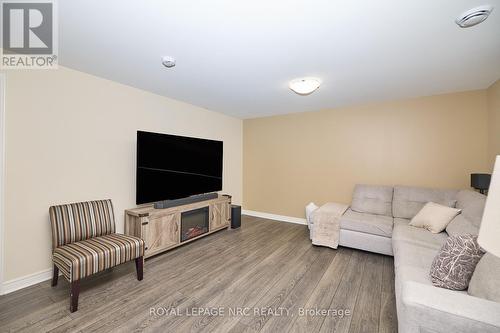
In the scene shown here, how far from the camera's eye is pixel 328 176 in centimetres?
423

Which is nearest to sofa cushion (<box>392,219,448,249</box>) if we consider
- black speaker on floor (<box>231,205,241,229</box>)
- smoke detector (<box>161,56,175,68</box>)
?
black speaker on floor (<box>231,205,241,229</box>)

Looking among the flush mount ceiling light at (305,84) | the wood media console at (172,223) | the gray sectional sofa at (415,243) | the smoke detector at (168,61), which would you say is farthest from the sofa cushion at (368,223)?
the smoke detector at (168,61)

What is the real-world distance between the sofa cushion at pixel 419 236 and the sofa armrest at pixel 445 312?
46.9 inches

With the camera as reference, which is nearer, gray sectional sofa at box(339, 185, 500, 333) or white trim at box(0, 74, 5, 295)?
gray sectional sofa at box(339, 185, 500, 333)

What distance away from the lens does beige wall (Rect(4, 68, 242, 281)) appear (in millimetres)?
2092

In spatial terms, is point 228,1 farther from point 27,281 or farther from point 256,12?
point 27,281

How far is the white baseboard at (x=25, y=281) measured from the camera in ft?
6.70

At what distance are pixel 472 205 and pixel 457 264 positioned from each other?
4.70 ft

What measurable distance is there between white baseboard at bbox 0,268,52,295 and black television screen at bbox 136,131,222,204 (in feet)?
3.72

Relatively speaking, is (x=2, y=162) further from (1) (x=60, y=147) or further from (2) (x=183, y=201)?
(2) (x=183, y=201)

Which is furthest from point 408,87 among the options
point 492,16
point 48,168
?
point 48,168

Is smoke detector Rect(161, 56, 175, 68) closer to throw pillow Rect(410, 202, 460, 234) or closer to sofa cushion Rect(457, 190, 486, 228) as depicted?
sofa cushion Rect(457, 190, 486, 228)

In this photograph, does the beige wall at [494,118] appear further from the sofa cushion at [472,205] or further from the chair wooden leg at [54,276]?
the chair wooden leg at [54,276]

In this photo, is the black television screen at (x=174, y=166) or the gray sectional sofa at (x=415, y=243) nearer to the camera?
the gray sectional sofa at (x=415, y=243)
